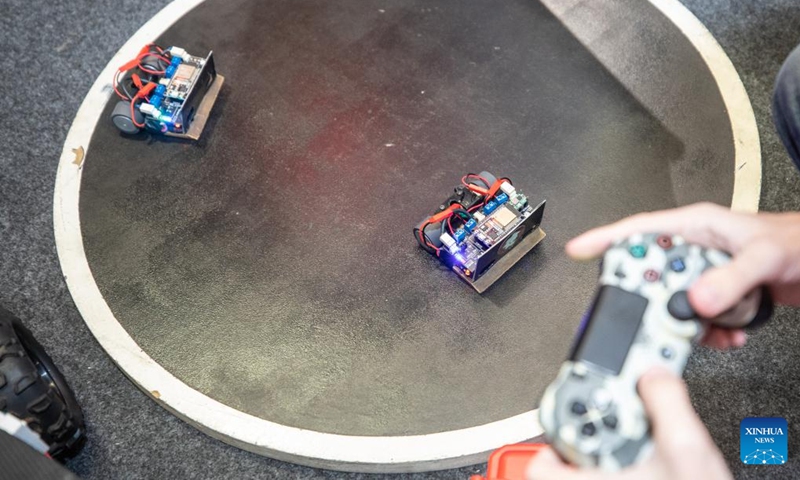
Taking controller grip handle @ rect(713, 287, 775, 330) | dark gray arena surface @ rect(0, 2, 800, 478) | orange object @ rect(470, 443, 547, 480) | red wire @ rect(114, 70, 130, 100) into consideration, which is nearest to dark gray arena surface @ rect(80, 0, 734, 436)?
dark gray arena surface @ rect(0, 2, 800, 478)

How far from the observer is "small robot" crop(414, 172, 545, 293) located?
2.21 meters

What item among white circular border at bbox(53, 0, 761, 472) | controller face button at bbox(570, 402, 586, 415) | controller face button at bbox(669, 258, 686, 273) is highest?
controller face button at bbox(669, 258, 686, 273)

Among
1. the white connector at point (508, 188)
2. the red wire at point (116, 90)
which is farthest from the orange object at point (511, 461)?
the red wire at point (116, 90)

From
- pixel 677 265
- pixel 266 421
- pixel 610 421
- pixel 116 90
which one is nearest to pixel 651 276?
pixel 677 265

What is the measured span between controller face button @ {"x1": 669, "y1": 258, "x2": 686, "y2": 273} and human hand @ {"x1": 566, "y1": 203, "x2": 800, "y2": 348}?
4cm

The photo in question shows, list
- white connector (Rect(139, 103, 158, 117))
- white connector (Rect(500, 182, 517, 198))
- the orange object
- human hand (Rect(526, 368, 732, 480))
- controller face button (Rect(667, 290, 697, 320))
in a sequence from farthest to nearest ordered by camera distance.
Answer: white connector (Rect(139, 103, 158, 117)) < white connector (Rect(500, 182, 517, 198)) < the orange object < controller face button (Rect(667, 290, 697, 320)) < human hand (Rect(526, 368, 732, 480))

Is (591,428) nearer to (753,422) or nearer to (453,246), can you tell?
(453,246)

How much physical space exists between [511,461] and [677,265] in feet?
2.45

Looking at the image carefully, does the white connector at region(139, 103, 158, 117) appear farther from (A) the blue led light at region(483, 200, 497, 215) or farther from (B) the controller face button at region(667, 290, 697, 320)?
(B) the controller face button at region(667, 290, 697, 320)

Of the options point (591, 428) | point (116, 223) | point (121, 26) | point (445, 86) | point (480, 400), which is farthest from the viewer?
point (121, 26)

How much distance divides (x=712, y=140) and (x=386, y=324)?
1.33 m

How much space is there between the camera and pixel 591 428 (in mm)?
1205

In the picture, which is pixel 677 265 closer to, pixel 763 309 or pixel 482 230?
pixel 763 309

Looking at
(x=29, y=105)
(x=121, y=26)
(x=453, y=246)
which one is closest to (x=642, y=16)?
(x=453, y=246)
